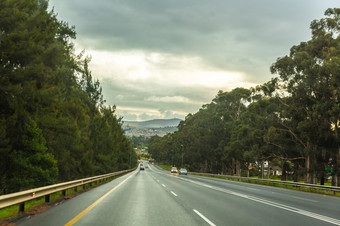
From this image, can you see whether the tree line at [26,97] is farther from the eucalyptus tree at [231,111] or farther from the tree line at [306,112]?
the eucalyptus tree at [231,111]

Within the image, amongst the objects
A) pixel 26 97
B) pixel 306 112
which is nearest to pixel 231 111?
pixel 306 112

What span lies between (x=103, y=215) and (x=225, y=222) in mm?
3611

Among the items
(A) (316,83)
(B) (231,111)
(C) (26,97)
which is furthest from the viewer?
(B) (231,111)

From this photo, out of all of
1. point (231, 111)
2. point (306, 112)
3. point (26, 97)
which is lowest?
point (26, 97)

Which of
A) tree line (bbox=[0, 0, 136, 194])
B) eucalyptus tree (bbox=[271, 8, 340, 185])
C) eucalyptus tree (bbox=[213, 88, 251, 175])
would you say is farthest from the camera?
eucalyptus tree (bbox=[213, 88, 251, 175])

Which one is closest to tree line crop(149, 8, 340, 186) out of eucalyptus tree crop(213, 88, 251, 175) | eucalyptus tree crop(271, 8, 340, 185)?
eucalyptus tree crop(271, 8, 340, 185)

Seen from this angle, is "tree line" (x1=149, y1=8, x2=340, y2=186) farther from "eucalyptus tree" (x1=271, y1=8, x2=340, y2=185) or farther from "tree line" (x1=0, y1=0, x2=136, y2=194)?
"tree line" (x1=0, y1=0, x2=136, y2=194)

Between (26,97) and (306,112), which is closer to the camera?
(26,97)

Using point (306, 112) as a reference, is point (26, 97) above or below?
below

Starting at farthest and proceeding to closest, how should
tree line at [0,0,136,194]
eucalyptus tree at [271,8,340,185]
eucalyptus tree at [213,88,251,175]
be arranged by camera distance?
1. eucalyptus tree at [213,88,251,175]
2. eucalyptus tree at [271,8,340,185]
3. tree line at [0,0,136,194]

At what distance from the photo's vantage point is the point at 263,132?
4794 centimetres

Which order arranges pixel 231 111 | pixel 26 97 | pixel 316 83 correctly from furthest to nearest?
1. pixel 231 111
2. pixel 316 83
3. pixel 26 97

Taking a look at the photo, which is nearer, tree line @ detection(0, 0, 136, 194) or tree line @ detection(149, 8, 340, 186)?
tree line @ detection(0, 0, 136, 194)

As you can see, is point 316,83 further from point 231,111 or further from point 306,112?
point 231,111
